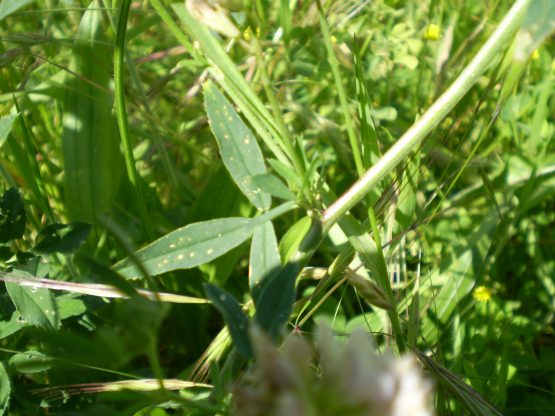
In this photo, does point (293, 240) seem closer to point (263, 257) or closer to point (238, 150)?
point (263, 257)

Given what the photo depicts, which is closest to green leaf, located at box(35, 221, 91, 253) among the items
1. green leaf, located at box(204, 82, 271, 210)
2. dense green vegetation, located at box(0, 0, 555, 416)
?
dense green vegetation, located at box(0, 0, 555, 416)

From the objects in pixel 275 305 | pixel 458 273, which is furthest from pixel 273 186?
pixel 458 273

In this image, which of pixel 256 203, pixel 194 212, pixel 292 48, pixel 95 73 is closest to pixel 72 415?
pixel 256 203

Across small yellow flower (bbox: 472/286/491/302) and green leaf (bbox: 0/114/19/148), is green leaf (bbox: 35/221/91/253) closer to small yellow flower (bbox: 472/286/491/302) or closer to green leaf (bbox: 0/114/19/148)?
green leaf (bbox: 0/114/19/148)

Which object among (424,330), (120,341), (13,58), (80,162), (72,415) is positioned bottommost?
(424,330)

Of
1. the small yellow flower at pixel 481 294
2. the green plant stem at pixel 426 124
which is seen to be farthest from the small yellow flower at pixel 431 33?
the green plant stem at pixel 426 124

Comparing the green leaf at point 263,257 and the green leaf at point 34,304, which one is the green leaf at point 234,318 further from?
the green leaf at point 34,304

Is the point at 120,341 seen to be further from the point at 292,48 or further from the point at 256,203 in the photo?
the point at 292,48
